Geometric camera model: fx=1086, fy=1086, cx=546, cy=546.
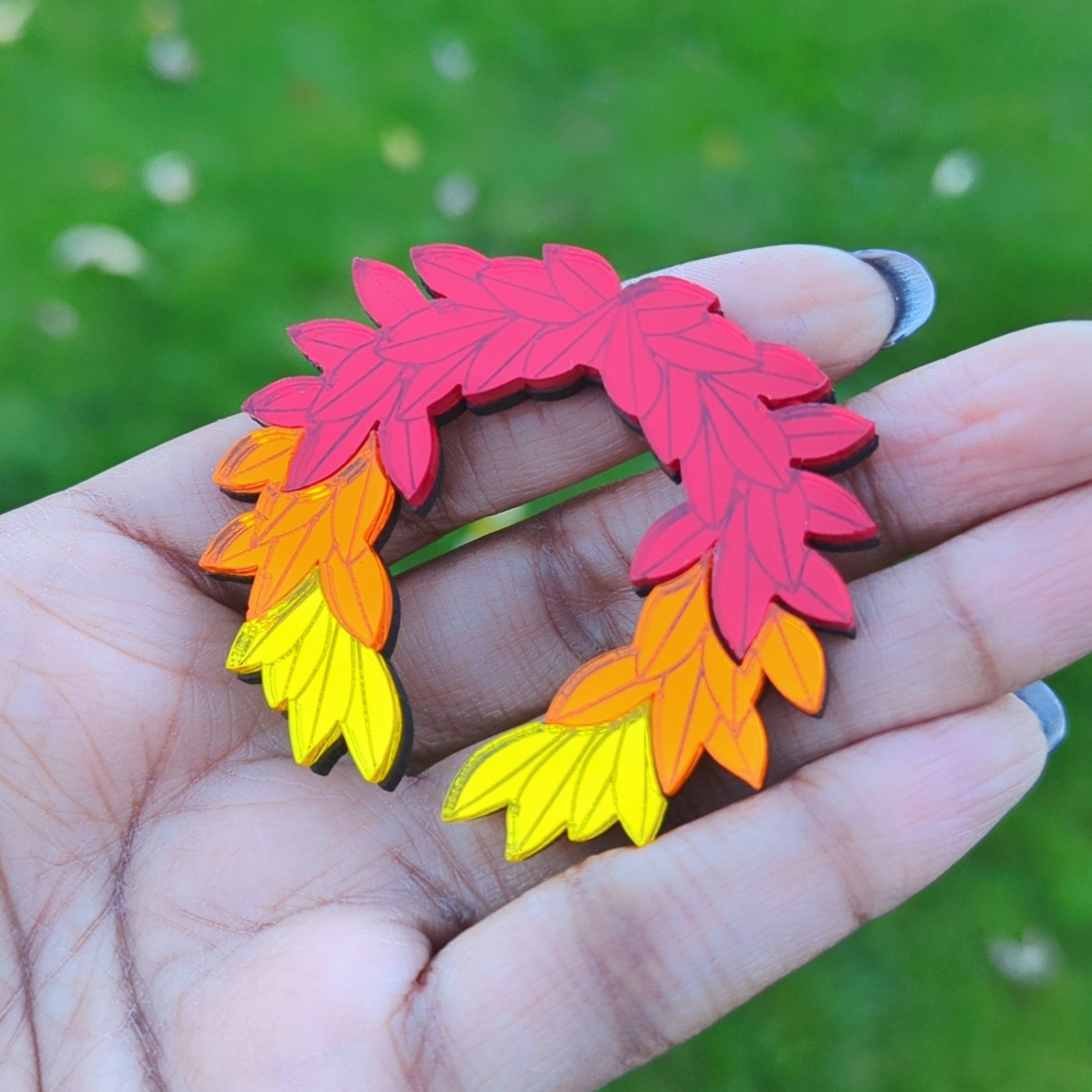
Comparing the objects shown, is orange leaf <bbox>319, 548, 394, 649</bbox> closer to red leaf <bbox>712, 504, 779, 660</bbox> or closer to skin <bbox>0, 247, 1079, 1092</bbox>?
skin <bbox>0, 247, 1079, 1092</bbox>

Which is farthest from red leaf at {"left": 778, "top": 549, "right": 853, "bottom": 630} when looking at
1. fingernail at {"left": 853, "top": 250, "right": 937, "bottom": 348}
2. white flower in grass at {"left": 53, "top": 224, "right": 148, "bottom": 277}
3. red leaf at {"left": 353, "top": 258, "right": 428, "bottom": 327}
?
white flower in grass at {"left": 53, "top": 224, "right": 148, "bottom": 277}

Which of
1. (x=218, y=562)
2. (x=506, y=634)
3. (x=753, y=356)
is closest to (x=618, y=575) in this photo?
(x=506, y=634)

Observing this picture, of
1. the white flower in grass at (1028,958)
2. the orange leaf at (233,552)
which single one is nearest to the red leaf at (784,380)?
the orange leaf at (233,552)

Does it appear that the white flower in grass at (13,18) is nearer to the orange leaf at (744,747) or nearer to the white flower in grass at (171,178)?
the white flower in grass at (171,178)

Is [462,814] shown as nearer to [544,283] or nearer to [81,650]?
[81,650]

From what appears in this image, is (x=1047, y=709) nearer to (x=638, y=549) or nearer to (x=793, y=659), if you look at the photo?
(x=793, y=659)

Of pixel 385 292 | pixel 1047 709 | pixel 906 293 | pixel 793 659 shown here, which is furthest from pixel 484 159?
pixel 1047 709

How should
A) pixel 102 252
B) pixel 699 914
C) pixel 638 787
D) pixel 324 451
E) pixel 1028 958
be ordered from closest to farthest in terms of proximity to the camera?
pixel 699 914 < pixel 638 787 < pixel 324 451 < pixel 1028 958 < pixel 102 252
